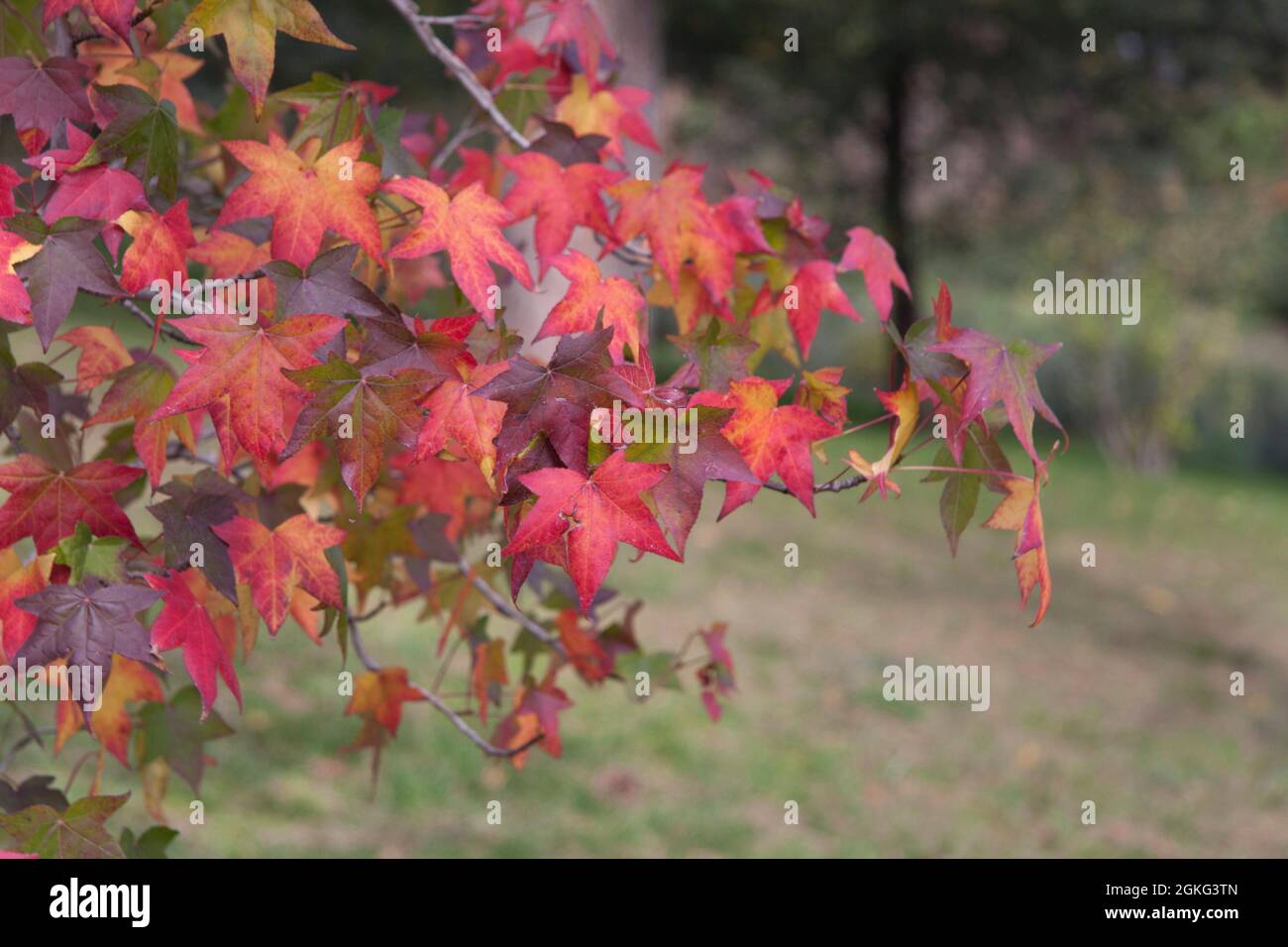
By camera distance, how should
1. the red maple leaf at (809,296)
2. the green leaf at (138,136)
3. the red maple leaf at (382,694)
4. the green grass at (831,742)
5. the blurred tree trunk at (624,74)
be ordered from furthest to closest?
the blurred tree trunk at (624,74) < the green grass at (831,742) < the red maple leaf at (382,694) < the red maple leaf at (809,296) < the green leaf at (138,136)

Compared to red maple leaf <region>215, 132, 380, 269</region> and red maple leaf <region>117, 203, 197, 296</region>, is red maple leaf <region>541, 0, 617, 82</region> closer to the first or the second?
red maple leaf <region>215, 132, 380, 269</region>

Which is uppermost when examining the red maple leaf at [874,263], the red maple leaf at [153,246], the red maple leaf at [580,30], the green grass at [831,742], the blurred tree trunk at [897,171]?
the blurred tree trunk at [897,171]

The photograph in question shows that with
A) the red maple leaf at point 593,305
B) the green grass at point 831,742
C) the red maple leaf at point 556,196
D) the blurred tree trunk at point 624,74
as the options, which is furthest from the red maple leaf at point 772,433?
the blurred tree trunk at point 624,74

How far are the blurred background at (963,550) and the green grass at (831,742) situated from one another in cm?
2

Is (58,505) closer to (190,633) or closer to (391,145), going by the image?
(190,633)

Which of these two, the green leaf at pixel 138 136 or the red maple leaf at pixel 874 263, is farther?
the red maple leaf at pixel 874 263

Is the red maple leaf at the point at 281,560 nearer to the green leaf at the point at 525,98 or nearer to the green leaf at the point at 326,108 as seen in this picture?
the green leaf at the point at 326,108

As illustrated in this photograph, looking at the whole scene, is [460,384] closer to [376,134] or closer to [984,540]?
[376,134]

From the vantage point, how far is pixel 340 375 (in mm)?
1242

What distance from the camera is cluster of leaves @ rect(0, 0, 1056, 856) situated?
48.8 inches

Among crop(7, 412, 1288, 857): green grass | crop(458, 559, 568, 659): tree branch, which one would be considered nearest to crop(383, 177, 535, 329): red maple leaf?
crop(458, 559, 568, 659): tree branch

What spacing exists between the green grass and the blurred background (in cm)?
2

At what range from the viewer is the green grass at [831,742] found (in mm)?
3834
